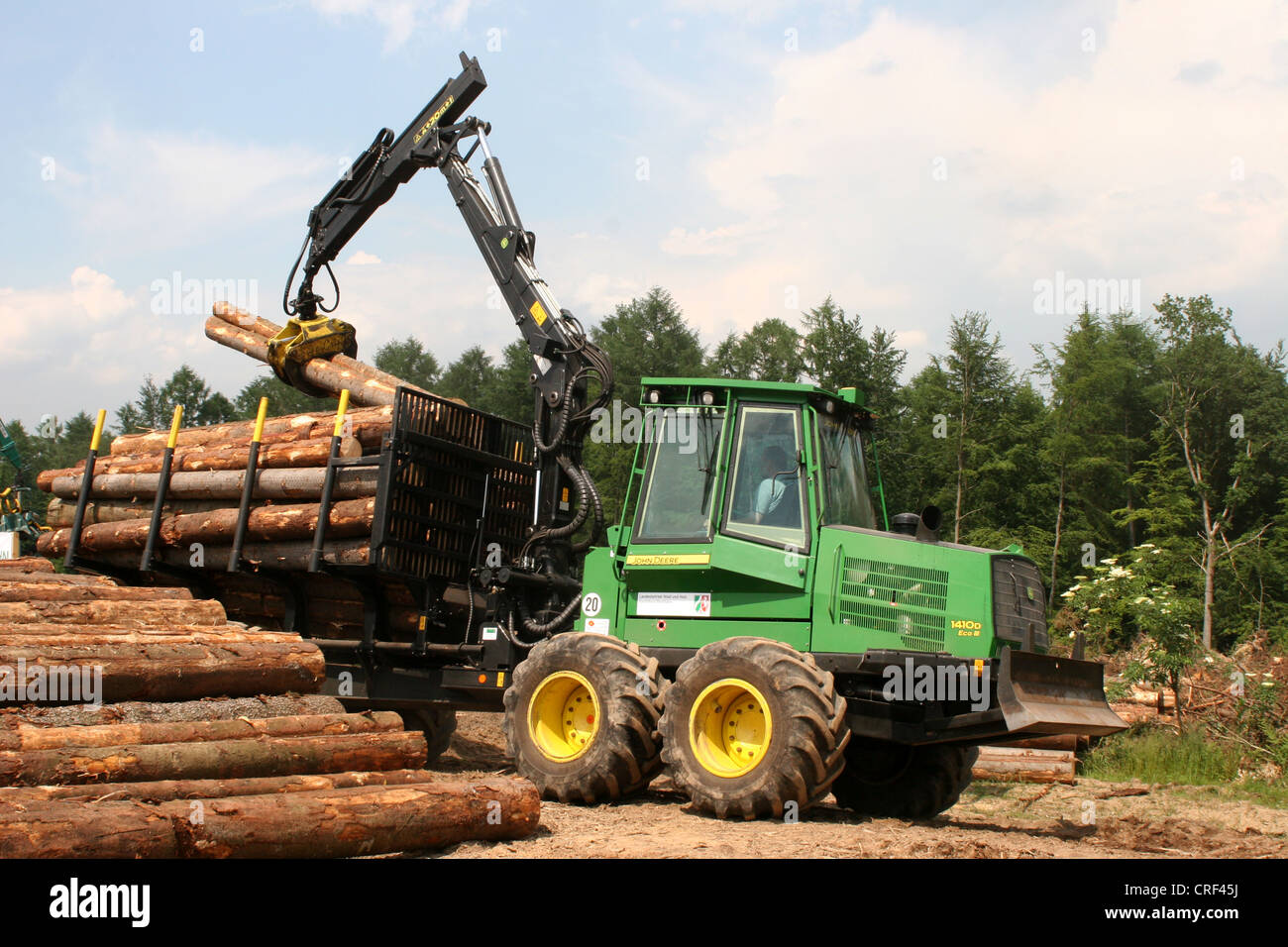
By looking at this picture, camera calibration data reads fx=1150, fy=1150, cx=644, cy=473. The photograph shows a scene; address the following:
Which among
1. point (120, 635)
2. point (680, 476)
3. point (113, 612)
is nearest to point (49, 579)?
point (113, 612)

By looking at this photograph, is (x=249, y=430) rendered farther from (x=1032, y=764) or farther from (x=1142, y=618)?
(x=1142, y=618)

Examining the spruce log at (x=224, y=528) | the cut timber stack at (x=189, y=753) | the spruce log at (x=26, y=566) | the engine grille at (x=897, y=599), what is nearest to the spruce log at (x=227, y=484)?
the spruce log at (x=224, y=528)

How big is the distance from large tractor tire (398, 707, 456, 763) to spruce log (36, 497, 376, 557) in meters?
2.58

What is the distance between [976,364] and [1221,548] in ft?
31.9

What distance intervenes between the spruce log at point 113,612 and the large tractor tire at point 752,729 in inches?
141

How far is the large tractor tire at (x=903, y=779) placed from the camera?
922 cm

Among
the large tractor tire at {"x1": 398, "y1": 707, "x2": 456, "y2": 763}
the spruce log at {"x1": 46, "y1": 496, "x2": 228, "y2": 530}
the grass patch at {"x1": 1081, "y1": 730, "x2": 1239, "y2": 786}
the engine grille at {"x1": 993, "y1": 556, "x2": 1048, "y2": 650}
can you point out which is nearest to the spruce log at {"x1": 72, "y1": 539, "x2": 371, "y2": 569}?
the spruce log at {"x1": 46, "y1": 496, "x2": 228, "y2": 530}

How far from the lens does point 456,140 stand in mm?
12016

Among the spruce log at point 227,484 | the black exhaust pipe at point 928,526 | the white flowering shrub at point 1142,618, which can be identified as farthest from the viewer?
the white flowering shrub at point 1142,618

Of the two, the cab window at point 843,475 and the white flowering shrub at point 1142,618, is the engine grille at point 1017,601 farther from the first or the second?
the white flowering shrub at point 1142,618

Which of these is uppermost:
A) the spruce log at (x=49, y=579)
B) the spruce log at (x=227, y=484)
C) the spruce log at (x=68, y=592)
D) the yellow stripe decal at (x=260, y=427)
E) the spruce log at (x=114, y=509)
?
the yellow stripe decal at (x=260, y=427)

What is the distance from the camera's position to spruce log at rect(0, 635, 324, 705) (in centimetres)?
680

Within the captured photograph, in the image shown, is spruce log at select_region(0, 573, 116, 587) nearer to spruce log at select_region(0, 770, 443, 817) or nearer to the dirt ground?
spruce log at select_region(0, 770, 443, 817)
